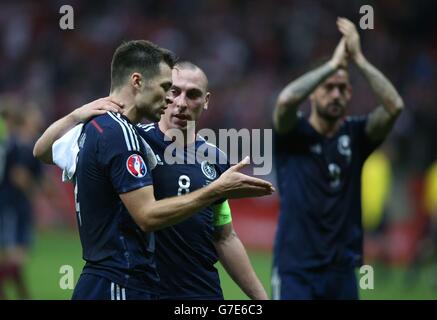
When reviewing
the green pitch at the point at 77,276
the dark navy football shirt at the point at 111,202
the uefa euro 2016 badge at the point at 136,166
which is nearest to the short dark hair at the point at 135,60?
the dark navy football shirt at the point at 111,202

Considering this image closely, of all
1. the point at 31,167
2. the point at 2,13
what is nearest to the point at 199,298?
the point at 31,167

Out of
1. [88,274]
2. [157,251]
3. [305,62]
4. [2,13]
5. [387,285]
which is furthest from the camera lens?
[2,13]

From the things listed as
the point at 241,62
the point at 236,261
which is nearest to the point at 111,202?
the point at 236,261

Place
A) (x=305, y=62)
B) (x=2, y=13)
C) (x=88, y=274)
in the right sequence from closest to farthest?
(x=88, y=274)
(x=305, y=62)
(x=2, y=13)

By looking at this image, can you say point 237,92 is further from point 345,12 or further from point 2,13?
point 2,13

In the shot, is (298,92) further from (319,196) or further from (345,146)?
(319,196)

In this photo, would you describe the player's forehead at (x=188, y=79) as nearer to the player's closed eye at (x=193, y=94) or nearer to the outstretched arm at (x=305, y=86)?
the player's closed eye at (x=193, y=94)

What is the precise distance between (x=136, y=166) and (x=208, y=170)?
108cm

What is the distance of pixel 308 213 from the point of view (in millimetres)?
7172

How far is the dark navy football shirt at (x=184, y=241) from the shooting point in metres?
5.65

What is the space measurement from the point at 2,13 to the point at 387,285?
14.4 metres

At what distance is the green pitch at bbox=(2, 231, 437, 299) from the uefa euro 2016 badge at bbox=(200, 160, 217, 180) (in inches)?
228

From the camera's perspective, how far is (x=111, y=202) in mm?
4930

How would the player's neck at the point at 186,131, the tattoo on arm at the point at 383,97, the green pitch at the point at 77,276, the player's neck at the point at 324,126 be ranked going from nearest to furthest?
the player's neck at the point at 186,131 < the tattoo on arm at the point at 383,97 < the player's neck at the point at 324,126 < the green pitch at the point at 77,276
